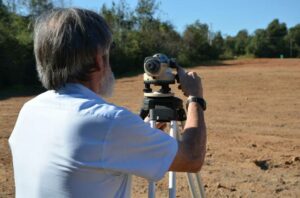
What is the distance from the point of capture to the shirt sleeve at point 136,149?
1.43m

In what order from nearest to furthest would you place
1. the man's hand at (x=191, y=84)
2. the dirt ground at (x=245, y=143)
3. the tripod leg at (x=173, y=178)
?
the man's hand at (x=191, y=84)
the tripod leg at (x=173, y=178)
the dirt ground at (x=245, y=143)

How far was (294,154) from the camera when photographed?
663 centimetres

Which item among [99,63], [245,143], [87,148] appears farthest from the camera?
[245,143]

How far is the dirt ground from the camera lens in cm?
516

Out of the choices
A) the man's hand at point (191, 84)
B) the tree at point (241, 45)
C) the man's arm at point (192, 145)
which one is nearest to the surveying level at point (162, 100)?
the man's hand at point (191, 84)

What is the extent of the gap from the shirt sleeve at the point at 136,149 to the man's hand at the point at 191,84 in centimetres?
39

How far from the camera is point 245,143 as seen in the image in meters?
7.50

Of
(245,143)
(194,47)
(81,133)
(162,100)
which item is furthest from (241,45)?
(81,133)

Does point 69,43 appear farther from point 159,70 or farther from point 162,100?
point 162,100

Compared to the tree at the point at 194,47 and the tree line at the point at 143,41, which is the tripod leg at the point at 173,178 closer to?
the tree line at the point at 143,41

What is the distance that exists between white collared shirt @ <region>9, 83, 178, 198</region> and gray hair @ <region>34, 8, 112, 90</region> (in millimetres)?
50

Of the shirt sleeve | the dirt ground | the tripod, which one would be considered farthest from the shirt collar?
the dirt ground

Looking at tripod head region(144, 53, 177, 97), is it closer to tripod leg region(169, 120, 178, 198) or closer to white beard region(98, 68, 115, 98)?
tripod leg region(169, 120, 178, 198)

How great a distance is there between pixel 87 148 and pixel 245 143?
248 inches
